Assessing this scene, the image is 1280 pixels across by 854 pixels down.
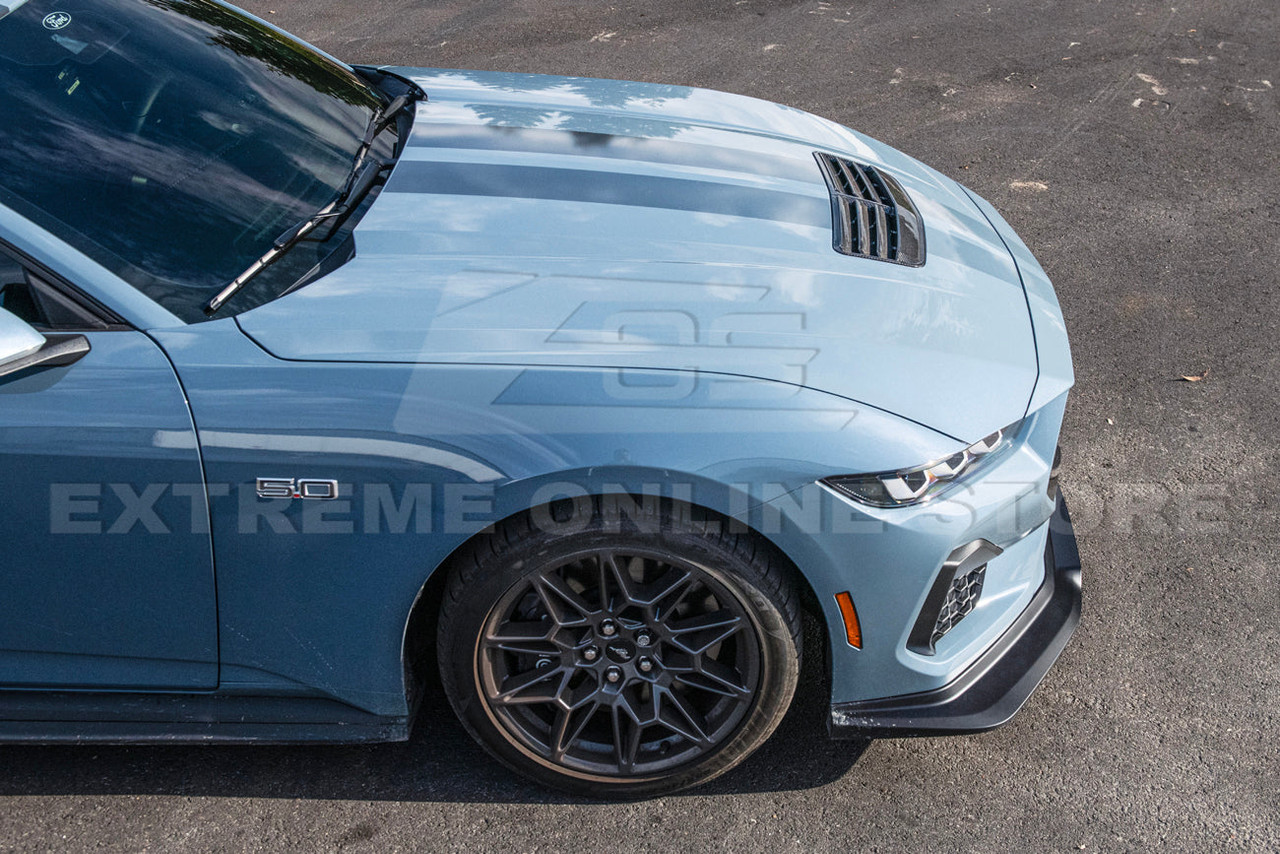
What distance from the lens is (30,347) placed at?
2207 mm

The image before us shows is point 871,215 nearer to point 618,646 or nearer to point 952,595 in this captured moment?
point 952,595

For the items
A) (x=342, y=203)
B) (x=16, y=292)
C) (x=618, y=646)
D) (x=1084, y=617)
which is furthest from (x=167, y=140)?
(x=1084, y=617)

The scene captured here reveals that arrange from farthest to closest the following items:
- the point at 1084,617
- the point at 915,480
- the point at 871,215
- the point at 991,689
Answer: the point at 1084,617, the point at 871,215, the point at 991,689, the point at 915,480

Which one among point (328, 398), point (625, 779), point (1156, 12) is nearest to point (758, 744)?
point (625, 779)

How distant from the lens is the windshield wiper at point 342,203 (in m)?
2.46

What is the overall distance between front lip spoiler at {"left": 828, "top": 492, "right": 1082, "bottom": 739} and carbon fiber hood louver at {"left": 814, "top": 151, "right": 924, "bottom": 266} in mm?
948

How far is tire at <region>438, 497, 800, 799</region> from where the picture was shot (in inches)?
94.5

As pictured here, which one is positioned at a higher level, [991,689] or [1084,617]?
[991,689]

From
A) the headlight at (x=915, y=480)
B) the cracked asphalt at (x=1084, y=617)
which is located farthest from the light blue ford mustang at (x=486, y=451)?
the cracked asphalt at (x=1084, y=617)

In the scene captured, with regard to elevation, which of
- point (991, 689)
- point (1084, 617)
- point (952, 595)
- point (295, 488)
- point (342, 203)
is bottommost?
point (1084, 617)

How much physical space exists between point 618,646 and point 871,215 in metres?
1.37

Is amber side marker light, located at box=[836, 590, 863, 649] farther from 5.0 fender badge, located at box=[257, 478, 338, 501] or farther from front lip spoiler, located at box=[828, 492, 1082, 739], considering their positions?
5.0 fender badge, located at box=[257, 478, 338, 501]

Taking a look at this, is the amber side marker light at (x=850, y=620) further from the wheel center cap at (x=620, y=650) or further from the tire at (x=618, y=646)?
the wheel center cap at (x=620, y=650)

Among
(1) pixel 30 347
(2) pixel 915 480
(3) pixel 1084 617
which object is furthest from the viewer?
(3) pixel 1084 617
